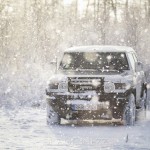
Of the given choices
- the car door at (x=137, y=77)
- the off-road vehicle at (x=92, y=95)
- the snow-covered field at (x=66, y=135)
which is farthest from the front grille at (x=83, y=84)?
the car door at (x=137, y=77)

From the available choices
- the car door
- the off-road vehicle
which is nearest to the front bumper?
the off-road vehicle

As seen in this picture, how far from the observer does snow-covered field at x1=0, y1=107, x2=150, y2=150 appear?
9461 mm

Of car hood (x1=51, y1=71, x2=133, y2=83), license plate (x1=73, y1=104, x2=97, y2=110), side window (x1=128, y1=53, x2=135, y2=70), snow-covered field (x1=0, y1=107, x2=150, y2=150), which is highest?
side window (x1=128, y1=53, x2=135, y2=70)

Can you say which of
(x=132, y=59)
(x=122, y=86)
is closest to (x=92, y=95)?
(x=122, y=86)

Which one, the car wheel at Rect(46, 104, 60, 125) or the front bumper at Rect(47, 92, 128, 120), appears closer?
the front bumper at Rect(47, 92, 128, 120)

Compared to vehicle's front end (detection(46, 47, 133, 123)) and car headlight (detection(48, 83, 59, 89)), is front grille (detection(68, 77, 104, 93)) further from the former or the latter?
car headlight (detection(48, 83, 59, 89))

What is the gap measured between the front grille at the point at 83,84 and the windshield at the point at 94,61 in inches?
35.2

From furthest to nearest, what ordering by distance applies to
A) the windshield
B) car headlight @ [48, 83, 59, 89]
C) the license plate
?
the windshield → car headlight @ [48, 83, 59, 89] → the license plate

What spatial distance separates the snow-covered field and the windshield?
143 cm

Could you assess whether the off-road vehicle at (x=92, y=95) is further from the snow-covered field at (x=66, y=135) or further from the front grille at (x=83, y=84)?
the snow-covered field at (x=66, y=135)

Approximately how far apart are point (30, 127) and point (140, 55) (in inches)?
1029

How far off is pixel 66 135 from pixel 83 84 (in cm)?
166

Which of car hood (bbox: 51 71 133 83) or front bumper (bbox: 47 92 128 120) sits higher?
car hood (bbox: 51 71 133 83)

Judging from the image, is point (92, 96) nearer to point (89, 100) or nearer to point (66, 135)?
point (89, 100)
